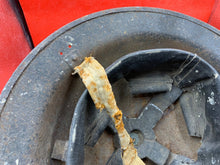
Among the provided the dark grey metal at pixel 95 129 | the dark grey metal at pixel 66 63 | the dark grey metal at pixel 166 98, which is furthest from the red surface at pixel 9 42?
the dark grey metal at pixel 166 98

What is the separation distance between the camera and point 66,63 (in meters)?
0.61

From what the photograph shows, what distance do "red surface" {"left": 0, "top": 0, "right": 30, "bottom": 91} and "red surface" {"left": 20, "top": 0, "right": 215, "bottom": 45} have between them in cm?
6

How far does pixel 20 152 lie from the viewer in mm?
517

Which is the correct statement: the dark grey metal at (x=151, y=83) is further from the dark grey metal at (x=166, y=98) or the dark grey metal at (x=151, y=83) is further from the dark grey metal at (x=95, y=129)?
the dark grey metal at (x=95, y=129)

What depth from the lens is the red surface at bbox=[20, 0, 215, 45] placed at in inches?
35.9

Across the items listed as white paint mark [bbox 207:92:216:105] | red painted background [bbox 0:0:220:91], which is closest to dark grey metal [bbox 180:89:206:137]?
white paint mark [bbox 207:92:216:105]

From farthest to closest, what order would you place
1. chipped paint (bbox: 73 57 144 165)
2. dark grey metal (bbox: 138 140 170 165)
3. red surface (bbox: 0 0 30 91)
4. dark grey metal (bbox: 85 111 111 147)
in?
1. red surface (bbox: 0 0 30 91)
2. dark grey metal (bbox: 138 140 170 165)
3. dark grey metal (bbox: 85 111 111 147)
4. chipped paint (bbox: 73 57 144 165)

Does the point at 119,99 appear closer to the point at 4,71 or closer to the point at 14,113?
the point at 14,113

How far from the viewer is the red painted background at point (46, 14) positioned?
90cm

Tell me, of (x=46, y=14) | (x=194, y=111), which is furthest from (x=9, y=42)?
(x=194, y=111)

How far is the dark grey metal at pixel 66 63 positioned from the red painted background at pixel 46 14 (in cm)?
30

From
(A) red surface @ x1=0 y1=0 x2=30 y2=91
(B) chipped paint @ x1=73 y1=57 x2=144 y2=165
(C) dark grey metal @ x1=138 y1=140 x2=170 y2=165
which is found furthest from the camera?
(A) red surface @ x1=0 y1=0 x2=30 y2=91

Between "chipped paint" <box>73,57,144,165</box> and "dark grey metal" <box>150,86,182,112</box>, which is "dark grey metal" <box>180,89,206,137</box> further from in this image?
"chipped paint" <box>73,57,144,165</box>

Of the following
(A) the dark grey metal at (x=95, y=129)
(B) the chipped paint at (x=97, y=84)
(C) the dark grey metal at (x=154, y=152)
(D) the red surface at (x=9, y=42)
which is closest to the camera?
(B) the chipped paint at (x=97, y=84)
